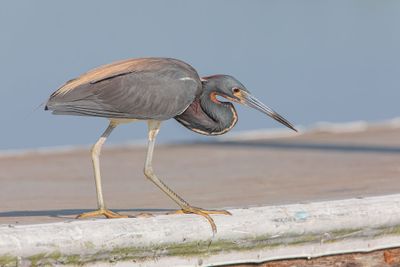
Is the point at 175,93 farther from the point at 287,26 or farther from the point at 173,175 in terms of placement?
the point at 287,26

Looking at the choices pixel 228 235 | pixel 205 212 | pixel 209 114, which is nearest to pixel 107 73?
pixel 209 114

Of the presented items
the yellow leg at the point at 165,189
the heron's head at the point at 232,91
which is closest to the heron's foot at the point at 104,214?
the yellow leg at the point at 165,189

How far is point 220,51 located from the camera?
36.6 meters

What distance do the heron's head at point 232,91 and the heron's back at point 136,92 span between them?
0.86 feet

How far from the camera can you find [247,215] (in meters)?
8.80

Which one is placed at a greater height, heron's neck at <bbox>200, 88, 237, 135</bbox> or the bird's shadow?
heron's neck at <bbox>200, 88, 237, 135</bbox>

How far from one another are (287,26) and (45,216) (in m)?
38.8

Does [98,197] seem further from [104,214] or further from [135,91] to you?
[135,91]

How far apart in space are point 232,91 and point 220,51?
1082 inches

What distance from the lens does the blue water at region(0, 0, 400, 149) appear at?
24.6 metres

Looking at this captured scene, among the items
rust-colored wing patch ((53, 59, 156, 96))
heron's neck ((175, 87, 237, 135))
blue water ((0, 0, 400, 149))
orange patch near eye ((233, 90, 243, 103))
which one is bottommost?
heron's neck ((175, 87, 237, 135))

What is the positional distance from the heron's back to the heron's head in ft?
0.86

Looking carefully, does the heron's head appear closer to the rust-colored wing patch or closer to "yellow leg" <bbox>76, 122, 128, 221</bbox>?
the rust-colored wing patch

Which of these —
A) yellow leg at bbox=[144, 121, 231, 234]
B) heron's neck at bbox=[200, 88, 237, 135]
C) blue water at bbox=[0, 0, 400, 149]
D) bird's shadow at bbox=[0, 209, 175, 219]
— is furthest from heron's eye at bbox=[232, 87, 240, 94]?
blue water at bbox=[0, 0, 400, 149]
